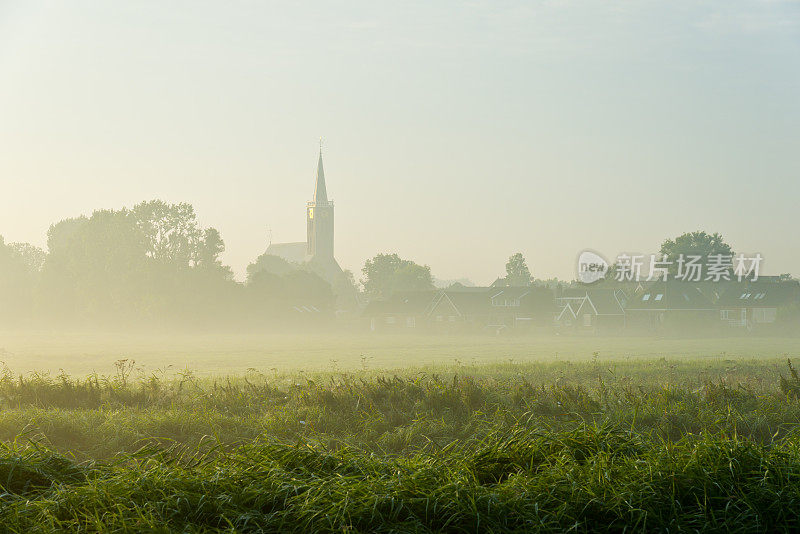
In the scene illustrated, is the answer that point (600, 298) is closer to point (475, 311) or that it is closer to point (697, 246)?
point (475, 311)

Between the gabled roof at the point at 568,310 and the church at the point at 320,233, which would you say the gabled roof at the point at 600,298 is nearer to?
the gabled roof at the point at 568,310

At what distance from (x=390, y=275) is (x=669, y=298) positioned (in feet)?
127

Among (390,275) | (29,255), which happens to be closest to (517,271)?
(390,275)

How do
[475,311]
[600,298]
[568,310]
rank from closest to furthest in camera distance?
[568,310]
[600,298]
[475,311]

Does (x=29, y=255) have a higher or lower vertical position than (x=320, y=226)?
lower

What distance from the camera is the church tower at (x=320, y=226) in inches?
5733

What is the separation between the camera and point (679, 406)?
37.7ft

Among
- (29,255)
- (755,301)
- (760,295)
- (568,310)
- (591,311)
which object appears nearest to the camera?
(591,311)

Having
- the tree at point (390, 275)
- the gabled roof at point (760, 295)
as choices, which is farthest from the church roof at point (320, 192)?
the gabled roof at point (760, 295)

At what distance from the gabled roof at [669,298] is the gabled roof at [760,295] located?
3.23 metres

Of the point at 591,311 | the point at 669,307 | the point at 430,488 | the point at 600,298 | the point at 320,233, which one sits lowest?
the point at 430,488

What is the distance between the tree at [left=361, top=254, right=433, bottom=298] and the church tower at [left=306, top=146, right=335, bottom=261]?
46530mm

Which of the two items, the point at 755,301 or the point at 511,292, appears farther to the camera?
the point at 755,301

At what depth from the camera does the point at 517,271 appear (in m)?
94.8
